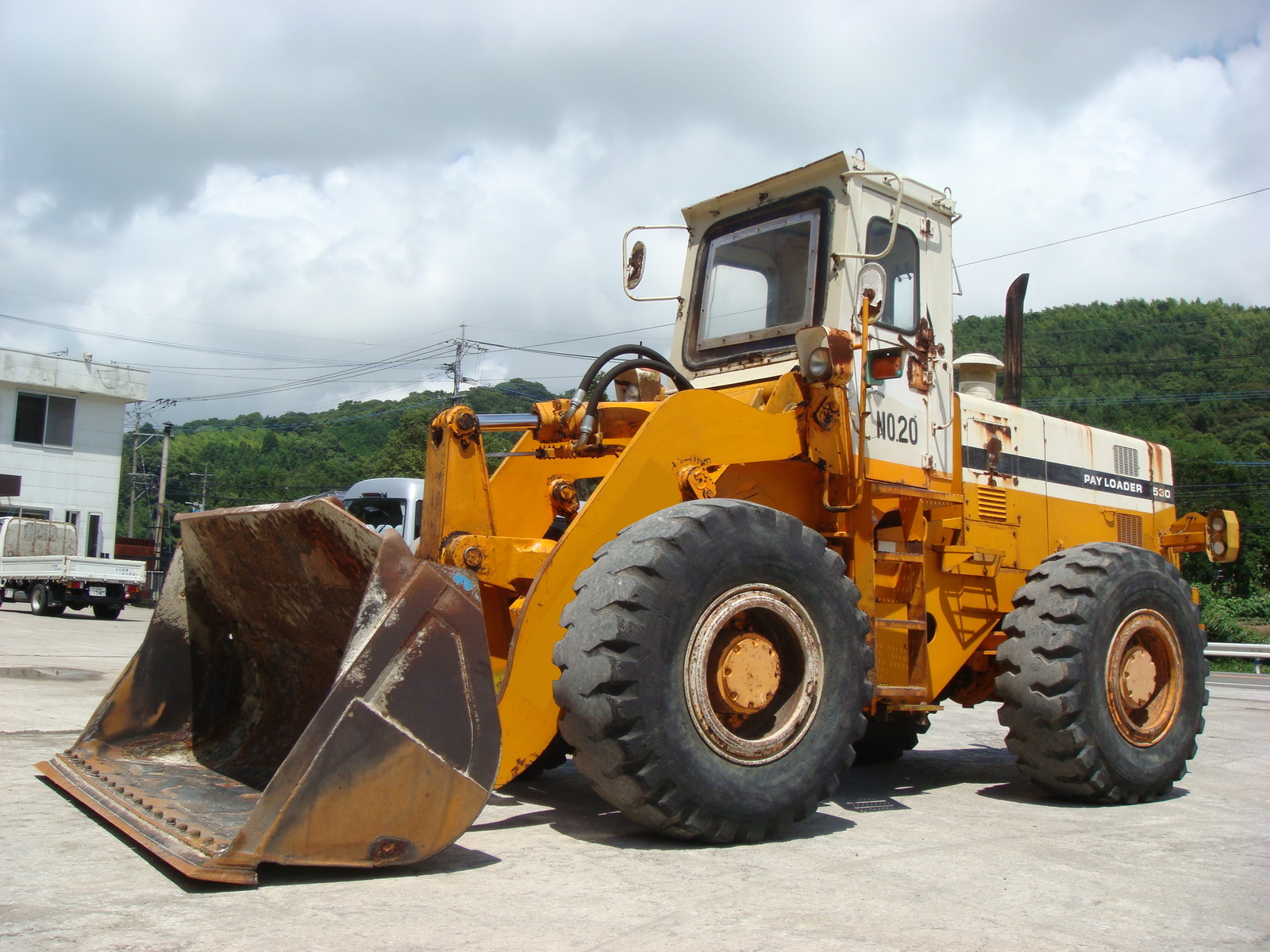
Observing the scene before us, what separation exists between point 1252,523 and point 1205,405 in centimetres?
876

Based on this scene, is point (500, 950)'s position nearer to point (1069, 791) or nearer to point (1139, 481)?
point (1069, 791)

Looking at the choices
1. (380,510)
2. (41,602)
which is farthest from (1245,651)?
(41,602)

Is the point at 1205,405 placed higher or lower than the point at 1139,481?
higher

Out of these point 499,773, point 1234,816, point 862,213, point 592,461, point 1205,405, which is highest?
point 1205,405

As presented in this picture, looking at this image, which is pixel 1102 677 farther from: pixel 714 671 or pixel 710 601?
pixel 710 601

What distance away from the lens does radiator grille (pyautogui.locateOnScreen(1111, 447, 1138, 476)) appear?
815 cm

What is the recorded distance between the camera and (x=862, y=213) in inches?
253

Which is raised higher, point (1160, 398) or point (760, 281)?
point (1160, 398)

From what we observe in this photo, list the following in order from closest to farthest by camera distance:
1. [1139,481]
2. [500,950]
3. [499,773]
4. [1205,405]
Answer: [500,950] < [499,773] < [1139,481] < [1205,405]

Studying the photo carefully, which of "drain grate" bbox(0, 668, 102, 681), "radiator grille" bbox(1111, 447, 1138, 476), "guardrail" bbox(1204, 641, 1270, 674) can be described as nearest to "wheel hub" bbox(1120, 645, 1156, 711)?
"radiator grille" bbox(1111, 447, 1138, 476)

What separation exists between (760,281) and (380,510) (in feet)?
40.7

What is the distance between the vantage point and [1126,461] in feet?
27.0

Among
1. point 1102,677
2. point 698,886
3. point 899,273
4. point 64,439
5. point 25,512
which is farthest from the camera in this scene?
point 64,439

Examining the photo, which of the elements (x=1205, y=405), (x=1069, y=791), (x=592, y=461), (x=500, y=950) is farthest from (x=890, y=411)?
(x=1205, y=405)
